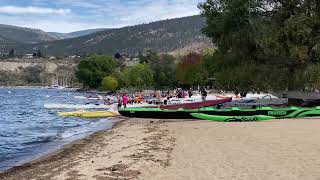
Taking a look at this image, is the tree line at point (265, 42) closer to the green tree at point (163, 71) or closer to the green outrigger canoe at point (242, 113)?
the green outrigger canoe at point (242, 113)

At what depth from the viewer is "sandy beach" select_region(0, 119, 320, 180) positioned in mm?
13641

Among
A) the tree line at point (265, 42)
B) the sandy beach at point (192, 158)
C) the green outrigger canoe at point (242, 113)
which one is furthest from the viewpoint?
the tree line at point (265, 42)

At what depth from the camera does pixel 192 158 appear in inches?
643

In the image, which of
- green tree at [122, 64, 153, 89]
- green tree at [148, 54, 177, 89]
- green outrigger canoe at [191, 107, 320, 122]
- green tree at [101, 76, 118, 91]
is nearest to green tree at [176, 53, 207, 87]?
green tree at [148, 54, 177, 89]

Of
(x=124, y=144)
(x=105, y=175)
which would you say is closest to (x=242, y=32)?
(x=124, y=144)

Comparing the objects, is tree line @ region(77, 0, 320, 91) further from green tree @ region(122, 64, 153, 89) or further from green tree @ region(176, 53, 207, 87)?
green tree @ region(122, 64, 153, 89)

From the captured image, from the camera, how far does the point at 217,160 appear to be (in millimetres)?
15602

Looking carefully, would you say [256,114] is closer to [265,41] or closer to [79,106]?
[265,41]

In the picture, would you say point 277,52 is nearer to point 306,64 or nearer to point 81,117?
point 306,64

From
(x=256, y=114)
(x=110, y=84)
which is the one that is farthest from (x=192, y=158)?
(x=110, y=84)

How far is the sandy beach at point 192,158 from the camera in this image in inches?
537

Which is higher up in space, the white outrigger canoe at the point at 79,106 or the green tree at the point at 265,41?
the green tree at the point at 265,41

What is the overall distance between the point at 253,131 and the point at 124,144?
21.9 feet

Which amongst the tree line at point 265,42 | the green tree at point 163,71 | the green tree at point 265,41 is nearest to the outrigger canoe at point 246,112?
the tree line at point 265,42
